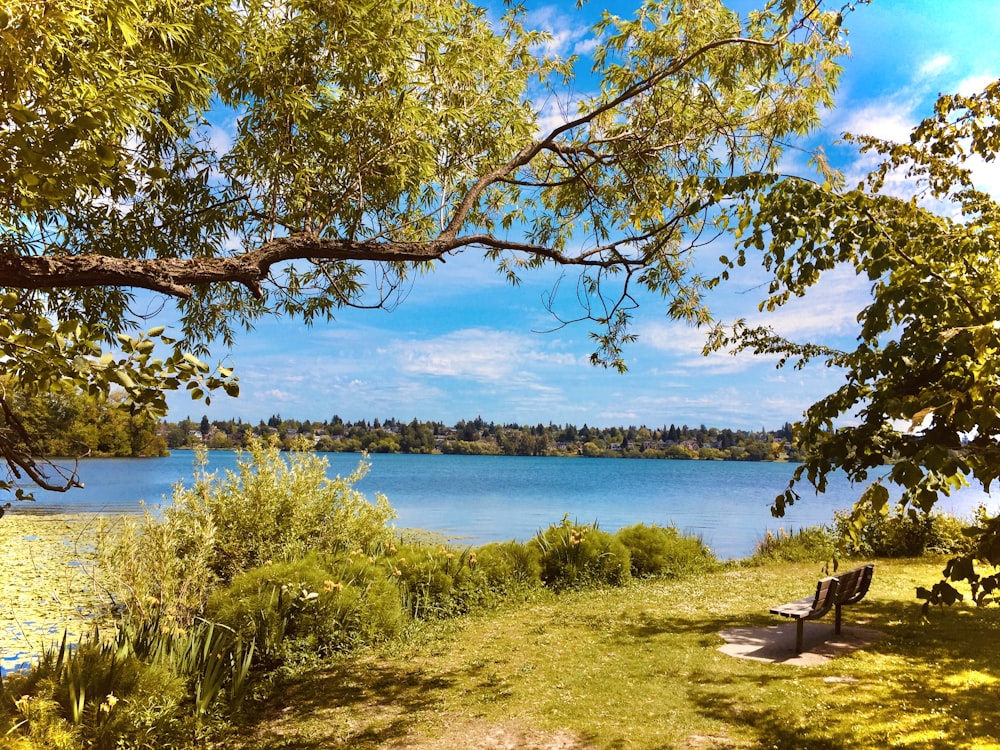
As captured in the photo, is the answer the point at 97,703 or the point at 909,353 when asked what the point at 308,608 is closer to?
the point at 97,703

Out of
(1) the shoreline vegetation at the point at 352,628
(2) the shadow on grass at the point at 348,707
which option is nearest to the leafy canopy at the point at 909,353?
(1) the shoreline vegetation at the point at 352,628

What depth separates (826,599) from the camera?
611 centimetres

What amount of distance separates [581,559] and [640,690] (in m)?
4.70

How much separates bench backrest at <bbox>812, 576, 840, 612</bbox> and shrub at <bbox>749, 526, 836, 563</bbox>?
19.7 feet

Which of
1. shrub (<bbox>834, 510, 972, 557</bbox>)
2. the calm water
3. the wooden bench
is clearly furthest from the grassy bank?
the calm water

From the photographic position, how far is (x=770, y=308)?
14.0 feet

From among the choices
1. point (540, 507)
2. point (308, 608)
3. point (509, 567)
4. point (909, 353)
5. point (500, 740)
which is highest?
point (909, 353)

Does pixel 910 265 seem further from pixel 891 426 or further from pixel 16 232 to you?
Result: pixel 16 232

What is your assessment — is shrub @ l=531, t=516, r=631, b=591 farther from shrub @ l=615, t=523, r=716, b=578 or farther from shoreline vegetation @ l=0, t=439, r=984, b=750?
shrub @ l=615, t=523, r=716, b=578

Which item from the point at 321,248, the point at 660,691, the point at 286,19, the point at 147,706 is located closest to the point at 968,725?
the point at 660,691

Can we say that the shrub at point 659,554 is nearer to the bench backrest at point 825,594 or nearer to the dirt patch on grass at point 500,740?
the bench backrest at point 825,594

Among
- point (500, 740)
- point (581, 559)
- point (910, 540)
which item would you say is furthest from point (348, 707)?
point (910, 540)

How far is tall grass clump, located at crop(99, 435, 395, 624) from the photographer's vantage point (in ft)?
20.6

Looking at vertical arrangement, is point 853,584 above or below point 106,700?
above
